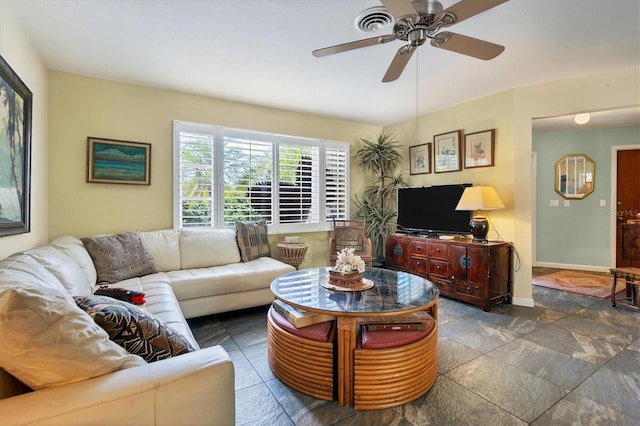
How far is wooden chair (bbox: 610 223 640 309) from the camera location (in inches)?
128

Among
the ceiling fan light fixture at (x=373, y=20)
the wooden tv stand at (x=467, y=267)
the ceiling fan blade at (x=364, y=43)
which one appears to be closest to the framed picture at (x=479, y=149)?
the wooden tv stand at (x=467, y=267)

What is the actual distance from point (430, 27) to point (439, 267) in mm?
2705

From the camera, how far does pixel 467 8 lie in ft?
5.09

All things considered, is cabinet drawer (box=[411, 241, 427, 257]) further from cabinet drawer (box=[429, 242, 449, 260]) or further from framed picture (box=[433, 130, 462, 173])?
framed picture (box=[433, 130, 462, 173])

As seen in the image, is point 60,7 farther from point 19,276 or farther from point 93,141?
point 19,276

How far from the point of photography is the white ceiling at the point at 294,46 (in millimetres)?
2029

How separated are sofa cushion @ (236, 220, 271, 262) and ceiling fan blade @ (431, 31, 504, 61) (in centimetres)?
265

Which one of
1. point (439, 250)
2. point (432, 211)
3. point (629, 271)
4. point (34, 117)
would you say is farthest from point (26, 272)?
point (629, 271)

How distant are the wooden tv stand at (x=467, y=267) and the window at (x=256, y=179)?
146 centimetres

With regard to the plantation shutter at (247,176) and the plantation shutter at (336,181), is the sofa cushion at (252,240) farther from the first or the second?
the plantation shutter at (336,181)

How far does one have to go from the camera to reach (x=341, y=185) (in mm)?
4750

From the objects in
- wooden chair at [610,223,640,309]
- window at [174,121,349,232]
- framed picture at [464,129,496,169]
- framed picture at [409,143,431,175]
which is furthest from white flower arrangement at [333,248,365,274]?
wooden chair at [610,223,640,309]

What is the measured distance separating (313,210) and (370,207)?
3.01 ft

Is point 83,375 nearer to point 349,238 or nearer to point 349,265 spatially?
point 349,265
